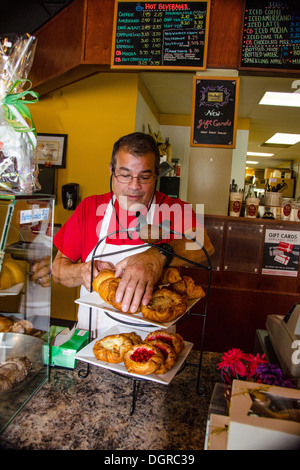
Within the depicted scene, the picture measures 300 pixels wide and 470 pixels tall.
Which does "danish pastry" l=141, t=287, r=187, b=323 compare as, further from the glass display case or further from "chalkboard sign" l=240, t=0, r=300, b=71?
"chalkboard sign" l=240, t=0, r=300, b=71

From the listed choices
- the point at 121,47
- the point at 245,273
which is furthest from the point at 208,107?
the point at 245,273

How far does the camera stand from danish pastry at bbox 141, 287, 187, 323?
0.87 metres

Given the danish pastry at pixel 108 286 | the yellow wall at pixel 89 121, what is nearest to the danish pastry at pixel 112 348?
the danish pastry at pixel 108 286

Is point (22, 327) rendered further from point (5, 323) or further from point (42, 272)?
point (42, 272)

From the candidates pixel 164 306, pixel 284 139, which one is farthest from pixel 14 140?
pixel 284 139

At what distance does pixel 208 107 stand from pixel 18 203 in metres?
2.06

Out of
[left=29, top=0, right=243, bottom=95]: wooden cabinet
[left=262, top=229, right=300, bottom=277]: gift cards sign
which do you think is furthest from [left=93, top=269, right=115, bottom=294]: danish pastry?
[left=29, top=0, right=243, bottom=95]: wooden cabinet

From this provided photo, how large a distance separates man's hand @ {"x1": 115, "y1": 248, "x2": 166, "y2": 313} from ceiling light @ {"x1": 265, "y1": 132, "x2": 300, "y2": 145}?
607 centimetres

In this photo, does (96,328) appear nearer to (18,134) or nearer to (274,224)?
(18,134)

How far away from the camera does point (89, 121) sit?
3.34 m

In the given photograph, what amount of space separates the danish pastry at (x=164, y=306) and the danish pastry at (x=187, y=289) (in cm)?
6

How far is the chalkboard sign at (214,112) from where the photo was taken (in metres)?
2.53

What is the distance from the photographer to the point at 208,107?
8.43 ft

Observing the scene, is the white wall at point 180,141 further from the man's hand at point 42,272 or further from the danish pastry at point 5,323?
the danish pastry at point 5,323
